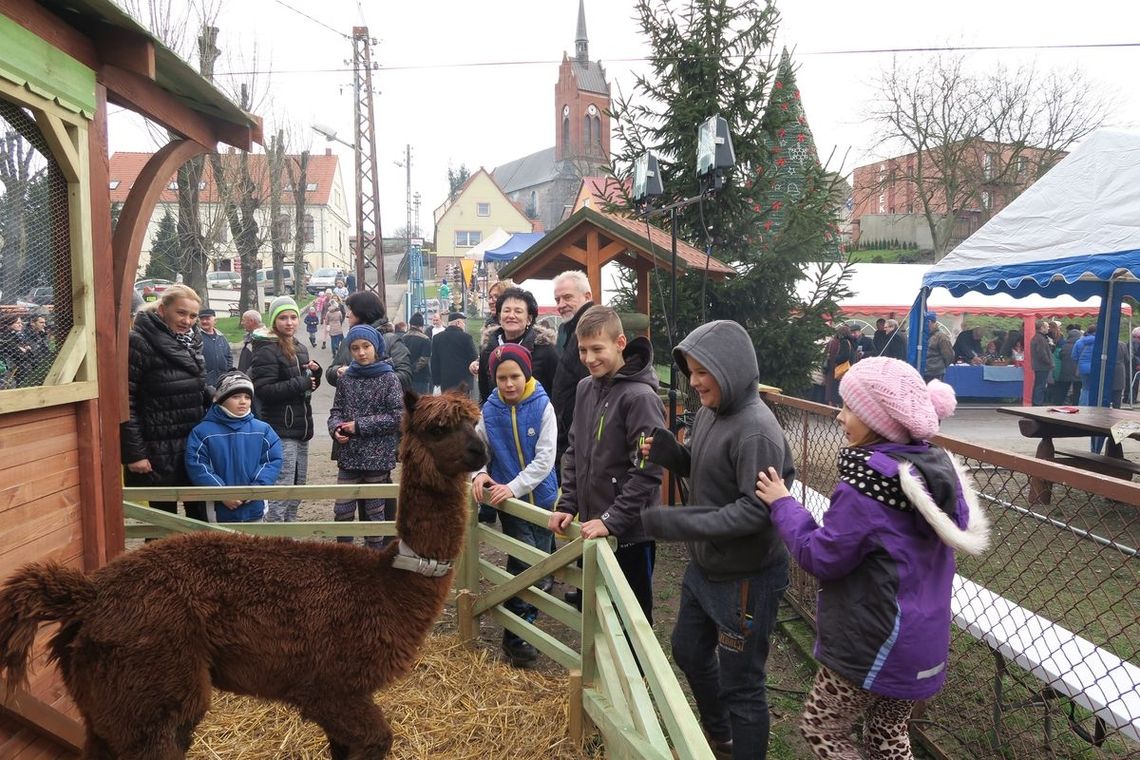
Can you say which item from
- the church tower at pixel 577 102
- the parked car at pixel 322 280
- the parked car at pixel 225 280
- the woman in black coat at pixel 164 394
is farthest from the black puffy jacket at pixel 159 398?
the church tower at pixel 577 102

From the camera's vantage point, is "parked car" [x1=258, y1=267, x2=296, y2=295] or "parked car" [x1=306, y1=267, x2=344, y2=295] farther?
"parked car" [x1=306, y1=267, x2=344, y2=295]

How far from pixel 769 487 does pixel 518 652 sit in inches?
85.3

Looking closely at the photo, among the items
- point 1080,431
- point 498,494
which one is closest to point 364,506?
point 498,494

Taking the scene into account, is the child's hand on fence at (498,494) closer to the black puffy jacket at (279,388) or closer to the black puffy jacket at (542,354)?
the black puffy jacket at (542,354)

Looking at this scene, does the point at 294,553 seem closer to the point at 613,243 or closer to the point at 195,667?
the point at 195,667

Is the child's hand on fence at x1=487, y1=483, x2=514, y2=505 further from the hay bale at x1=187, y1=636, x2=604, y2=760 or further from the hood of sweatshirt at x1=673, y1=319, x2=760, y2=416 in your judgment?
the hood of sweatshirt at x1=673, y1=319, x2=760, y2=416

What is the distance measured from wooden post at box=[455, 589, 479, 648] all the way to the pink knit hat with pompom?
8.59 feet

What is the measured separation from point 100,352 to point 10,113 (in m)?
0.92

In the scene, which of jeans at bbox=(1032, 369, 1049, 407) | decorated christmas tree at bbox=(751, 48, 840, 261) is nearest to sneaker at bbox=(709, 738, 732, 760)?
decorated christmas tree at bbox=(751, 48, 840, 261)

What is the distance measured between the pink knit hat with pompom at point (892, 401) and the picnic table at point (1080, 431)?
215 inches

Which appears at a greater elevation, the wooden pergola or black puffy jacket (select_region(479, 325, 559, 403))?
the wooden pergola

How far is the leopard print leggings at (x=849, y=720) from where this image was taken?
2.31m

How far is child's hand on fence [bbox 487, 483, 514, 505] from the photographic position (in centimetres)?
377

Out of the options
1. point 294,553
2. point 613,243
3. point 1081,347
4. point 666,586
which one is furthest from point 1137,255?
point 1081,347
